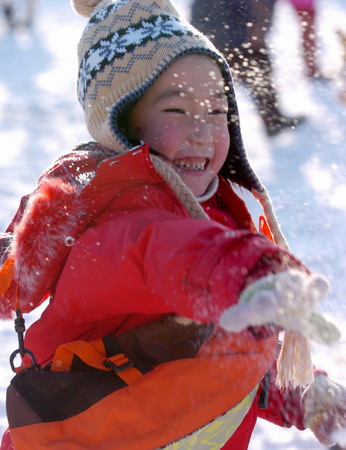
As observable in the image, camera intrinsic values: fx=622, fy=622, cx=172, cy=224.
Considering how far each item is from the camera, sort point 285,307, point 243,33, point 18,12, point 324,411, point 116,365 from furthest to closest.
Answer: point 18,12
point 243,33
point 324,411
point 116,365
point 285,307

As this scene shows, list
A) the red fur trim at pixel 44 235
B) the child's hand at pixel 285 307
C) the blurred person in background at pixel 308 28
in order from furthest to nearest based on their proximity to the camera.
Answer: the blurred person in background at pixel 308 28, the red fur trim at pixel 44 235, the child's hand at pixel 285 307

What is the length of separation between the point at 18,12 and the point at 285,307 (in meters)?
5.06

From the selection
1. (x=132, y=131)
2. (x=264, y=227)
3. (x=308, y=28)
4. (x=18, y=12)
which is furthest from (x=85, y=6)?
(x=18, y=12)

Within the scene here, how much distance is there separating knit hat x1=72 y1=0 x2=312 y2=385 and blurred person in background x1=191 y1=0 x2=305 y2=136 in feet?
7.50

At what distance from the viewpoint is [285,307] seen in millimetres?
728

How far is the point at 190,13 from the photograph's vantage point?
13.0ft

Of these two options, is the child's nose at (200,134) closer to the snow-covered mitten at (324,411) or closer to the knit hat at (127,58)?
the knit hat at (127,58)

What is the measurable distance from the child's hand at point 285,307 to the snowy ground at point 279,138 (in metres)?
1.09

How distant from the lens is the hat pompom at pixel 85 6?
5.50ft

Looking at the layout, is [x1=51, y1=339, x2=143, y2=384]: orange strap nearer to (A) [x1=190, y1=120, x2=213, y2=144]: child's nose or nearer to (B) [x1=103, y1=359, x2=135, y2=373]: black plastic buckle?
A: (B) [x1=103, y1=359, x2=135, y2=373]: black plastic buckle

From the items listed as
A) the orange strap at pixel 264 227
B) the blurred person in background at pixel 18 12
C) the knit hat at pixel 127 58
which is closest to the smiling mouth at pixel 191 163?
the knit hat at pixel 127 58

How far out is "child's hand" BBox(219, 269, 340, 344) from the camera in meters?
0.73

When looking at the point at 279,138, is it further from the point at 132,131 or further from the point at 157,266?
the point at 157,266

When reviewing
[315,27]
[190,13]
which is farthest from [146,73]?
[315,27]
